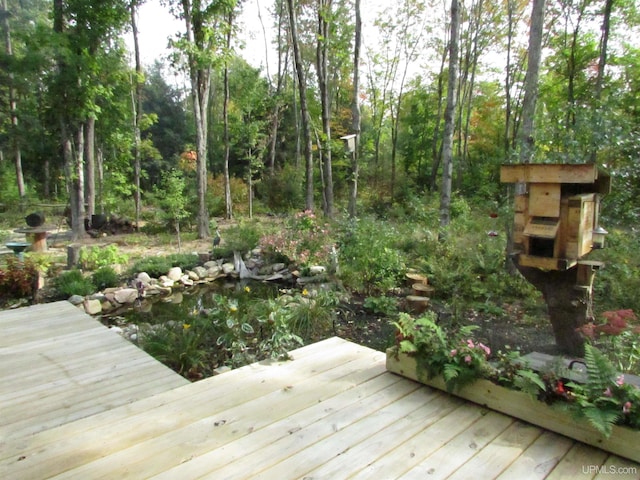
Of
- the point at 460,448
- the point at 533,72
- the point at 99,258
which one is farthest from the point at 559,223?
the point at 99,258

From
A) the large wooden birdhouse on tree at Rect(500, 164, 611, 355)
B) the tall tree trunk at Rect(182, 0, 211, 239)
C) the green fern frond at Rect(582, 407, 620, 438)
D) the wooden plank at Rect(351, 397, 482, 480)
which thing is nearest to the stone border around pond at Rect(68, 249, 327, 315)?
the tall tree trunk at Rect(182, 0, 211, 239)

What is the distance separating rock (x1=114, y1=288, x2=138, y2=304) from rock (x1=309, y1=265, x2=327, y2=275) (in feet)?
8.54

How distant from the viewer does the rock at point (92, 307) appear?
5.06 metres

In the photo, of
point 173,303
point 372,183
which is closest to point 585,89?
point 372,183

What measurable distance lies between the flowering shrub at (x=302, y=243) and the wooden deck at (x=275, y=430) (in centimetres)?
345

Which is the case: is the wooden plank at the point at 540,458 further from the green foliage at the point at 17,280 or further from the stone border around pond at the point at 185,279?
the green foliage at the point at 17,280

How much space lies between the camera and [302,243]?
6262 mm

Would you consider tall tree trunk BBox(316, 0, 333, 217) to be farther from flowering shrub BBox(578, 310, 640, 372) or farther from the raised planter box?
the raised planter box

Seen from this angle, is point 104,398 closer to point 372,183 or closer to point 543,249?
point 543,249

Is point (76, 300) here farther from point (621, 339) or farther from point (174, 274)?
point (621, 339)

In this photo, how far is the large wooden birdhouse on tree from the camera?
2129 mm

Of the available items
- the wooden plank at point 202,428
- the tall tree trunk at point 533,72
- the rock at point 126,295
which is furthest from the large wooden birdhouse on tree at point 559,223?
the rock at point 126,295

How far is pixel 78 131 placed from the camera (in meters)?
8.55

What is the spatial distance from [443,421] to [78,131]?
952cm
